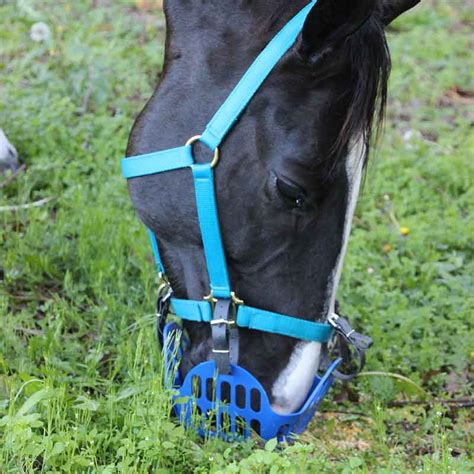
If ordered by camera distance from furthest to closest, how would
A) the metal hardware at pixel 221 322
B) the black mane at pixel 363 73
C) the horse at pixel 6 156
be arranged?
the horse at pixel 6 156
the metal hardware at pixel 221 322
the black mane at pixel 363 73

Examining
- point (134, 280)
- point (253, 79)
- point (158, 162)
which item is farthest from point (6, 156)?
point (253, 79)

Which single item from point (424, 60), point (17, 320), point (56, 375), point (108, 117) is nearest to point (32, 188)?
point (108, 117)

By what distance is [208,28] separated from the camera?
115 inches

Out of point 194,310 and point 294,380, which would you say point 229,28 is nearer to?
point 194,310

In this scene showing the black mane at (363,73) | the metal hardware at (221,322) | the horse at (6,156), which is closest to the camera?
the black mane at (363,73)

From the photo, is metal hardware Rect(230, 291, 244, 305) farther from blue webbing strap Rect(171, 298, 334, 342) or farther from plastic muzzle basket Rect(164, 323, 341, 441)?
plastic muzzle basket Rect(164, 323, 341, 441)

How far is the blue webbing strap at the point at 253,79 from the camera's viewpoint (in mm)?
2793

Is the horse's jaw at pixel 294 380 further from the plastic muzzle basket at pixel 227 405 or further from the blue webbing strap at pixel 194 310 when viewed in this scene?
the blue webbing strap at pixel 194 310

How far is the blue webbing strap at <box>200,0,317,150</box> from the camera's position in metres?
2.79

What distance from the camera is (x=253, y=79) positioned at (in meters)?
2.80

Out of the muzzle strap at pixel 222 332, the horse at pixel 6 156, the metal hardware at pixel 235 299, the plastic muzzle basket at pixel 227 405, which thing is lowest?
the plastic muzzle basket at pixel 227 405

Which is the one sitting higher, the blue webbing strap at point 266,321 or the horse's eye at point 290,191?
the horse's eye at point 290,191

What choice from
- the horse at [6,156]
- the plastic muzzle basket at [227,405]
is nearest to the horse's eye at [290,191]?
the plastic muzzle basket at [227,405]

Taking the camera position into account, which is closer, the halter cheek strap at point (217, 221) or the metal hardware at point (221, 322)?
the halter cheek strap at point (217, 221)
